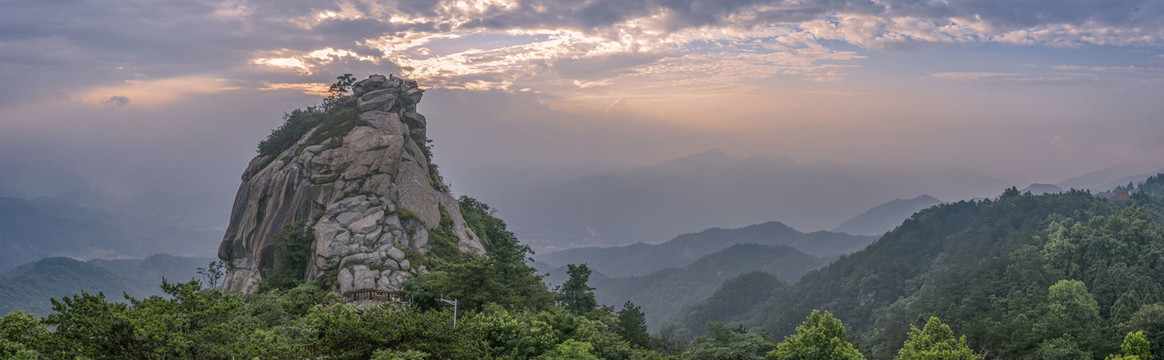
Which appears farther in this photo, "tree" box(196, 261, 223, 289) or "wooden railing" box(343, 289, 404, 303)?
"tree" box(196, 261, 223, 289)

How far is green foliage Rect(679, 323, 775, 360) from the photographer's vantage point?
3259cm

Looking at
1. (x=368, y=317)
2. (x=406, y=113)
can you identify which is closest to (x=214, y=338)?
(x=368, y=317)

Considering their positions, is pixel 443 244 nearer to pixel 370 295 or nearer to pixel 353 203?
pixel 353 203

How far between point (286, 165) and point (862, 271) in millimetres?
128365

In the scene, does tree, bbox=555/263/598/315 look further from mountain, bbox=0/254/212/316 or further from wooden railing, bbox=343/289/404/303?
mountain, bbox=0/254/212/316

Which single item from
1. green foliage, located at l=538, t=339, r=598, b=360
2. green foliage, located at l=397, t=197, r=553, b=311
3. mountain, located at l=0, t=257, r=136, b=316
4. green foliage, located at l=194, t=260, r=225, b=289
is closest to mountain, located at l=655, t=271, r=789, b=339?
green foliage, located at l=194, t=260, r=225, b=289

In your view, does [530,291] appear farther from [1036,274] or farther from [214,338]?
[1036,274]

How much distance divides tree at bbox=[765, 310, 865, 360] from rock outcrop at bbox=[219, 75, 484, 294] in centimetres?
2005

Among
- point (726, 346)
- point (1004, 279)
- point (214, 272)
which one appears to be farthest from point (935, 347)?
point (214, 272)

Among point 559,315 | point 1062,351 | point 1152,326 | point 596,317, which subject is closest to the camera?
point 559,315

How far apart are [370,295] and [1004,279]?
85.8 m

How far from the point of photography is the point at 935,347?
34219 millimetres

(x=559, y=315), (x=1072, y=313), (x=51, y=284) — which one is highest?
(x=559, y=315)

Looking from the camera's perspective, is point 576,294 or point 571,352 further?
point 576,294
